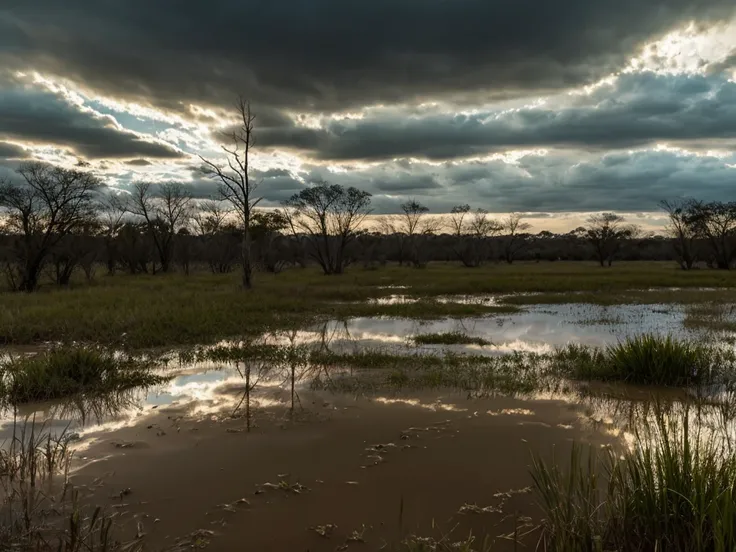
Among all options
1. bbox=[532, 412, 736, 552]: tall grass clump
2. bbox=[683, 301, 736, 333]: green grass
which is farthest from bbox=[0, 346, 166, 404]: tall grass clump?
bbox=[683, 301, 736, 333]: green grass

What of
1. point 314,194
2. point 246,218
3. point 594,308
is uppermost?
point 314,194

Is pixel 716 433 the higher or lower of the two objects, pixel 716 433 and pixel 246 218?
the lower

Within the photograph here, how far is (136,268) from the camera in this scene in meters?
49.8

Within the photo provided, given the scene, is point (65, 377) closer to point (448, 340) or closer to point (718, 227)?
point (448, 340)

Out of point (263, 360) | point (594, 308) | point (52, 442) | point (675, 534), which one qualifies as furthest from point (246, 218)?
point (675, 534)

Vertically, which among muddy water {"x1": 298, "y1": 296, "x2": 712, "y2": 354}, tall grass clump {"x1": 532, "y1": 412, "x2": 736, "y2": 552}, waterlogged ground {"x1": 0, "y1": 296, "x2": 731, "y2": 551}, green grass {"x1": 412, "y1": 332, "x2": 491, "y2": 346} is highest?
tall grass clump {"x1": 532, "y1": 412, "x2": 736, "y2": 552}

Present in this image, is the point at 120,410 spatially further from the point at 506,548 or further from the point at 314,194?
the point at 314,194

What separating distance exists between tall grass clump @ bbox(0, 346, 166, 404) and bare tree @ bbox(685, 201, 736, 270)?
217 ft

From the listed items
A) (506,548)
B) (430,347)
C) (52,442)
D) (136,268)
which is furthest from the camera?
(136,268)

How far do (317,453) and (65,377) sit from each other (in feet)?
18.6

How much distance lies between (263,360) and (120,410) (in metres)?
3.85

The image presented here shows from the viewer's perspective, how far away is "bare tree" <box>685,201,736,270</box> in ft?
181

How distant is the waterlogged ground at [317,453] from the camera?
13.3 ft

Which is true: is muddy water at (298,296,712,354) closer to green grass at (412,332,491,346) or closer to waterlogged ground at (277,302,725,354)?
waterlogged ground at (277,302,725,354)
